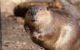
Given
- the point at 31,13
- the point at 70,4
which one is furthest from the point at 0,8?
the point at 31,13

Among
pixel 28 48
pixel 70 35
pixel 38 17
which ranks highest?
pixel 38 17

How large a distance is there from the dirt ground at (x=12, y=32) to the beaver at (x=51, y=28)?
381 millimetres

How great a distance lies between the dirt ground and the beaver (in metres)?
0.38

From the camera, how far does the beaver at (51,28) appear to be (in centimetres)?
88

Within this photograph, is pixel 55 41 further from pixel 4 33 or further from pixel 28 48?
pixel 4 33

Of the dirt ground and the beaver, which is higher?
the beaver

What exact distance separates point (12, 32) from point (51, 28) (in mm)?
744

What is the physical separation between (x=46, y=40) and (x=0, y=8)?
983mm

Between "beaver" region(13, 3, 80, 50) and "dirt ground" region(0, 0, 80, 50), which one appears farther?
"dirt ground" region(0, 0, 80, 50)

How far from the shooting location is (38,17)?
0.87 meters

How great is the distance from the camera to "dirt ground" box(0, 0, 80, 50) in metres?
1.54

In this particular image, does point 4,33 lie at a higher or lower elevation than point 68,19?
lower

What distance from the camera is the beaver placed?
0.88 m

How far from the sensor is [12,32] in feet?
5.41
